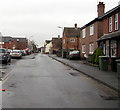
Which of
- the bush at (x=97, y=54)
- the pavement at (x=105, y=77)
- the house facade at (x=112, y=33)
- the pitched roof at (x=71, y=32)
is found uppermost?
the pitched roof at (x=71, y=32)

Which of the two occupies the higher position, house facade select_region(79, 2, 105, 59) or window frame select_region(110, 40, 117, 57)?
house facade select_region(79, 2, 105, 59)

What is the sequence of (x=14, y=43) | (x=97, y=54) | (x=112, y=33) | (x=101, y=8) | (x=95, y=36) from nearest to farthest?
(x=112, y=33) < (x=97, y=54) < (x=95, y=36) < (x=101, y=8) < (x=14, y=43)

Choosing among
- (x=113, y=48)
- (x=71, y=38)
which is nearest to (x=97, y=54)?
(x=113, y=48)

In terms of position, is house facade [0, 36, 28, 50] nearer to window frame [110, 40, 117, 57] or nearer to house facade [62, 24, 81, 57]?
house facade [62, 24, 81, 57]

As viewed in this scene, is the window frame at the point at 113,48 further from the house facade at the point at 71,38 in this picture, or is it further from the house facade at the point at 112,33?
the house facade at the point at 71,38

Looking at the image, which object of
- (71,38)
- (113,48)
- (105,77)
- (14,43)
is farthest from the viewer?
(14,43)

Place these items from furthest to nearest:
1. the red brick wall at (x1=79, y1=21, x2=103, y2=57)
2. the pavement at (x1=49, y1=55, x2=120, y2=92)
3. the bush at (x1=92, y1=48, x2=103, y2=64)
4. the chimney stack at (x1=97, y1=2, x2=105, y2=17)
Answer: the chimney stack at (x1=97, y1=2, x2=105, y2=17), the red brick wall at (x1=79, y1=21, x2=103, y2=57), the bush at (x1=92, y1=48, x2=103, y2=64), the pavement at (x1=49, y1=55, x2=120, y2=92)

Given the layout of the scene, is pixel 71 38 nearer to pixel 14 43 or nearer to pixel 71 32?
pixel 71 32

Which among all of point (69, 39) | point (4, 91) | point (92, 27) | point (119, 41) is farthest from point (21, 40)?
point (4, 91)

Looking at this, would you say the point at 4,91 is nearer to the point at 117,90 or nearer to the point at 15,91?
the point at 15,91

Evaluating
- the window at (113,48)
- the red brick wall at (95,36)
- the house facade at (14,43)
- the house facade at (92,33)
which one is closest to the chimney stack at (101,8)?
the house facade at (92,33)

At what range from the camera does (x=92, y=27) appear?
32.2 metres

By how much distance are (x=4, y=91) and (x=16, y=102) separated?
6.73 feet

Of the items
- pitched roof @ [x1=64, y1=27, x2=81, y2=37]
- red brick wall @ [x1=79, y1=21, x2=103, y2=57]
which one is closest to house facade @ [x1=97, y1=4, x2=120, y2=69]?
red brick wall @ [x1=79, y1=21, x2=103, y2=57]
